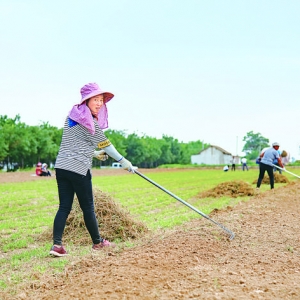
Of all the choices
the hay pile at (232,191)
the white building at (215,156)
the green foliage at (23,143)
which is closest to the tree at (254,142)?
the white building at (215,156)

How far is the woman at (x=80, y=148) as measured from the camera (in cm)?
513

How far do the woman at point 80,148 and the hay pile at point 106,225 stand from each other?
1028 millimetres

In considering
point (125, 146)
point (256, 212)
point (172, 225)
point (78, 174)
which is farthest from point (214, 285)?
point (125, 146)

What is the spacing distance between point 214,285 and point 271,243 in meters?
2.37

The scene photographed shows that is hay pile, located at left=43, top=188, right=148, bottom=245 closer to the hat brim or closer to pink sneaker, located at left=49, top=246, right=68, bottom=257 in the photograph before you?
pink sneaker, located at left=49, top=246, right=68, bottom=257

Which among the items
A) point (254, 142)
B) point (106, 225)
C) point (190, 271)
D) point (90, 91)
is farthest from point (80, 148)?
point (254, 142)

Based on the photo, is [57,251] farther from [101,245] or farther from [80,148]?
[80,148]

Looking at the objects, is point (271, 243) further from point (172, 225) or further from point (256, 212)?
point (256, 212)

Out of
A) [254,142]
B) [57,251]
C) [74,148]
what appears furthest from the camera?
[254,142]

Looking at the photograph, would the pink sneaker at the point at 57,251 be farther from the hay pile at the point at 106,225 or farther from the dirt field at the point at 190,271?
the hay pile at the point at 106,225

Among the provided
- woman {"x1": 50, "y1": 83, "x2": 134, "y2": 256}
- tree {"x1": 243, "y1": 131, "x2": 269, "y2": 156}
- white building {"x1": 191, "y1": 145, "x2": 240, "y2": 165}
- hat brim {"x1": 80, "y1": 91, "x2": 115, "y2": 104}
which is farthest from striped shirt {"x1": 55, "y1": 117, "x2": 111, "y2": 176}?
tree {"x1": 243, "y1": 131, "x2": 269, "y2": 156}

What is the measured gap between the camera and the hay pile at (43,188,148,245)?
6.42 metres

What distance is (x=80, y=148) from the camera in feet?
17.0

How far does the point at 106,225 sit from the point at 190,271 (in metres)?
2.67
